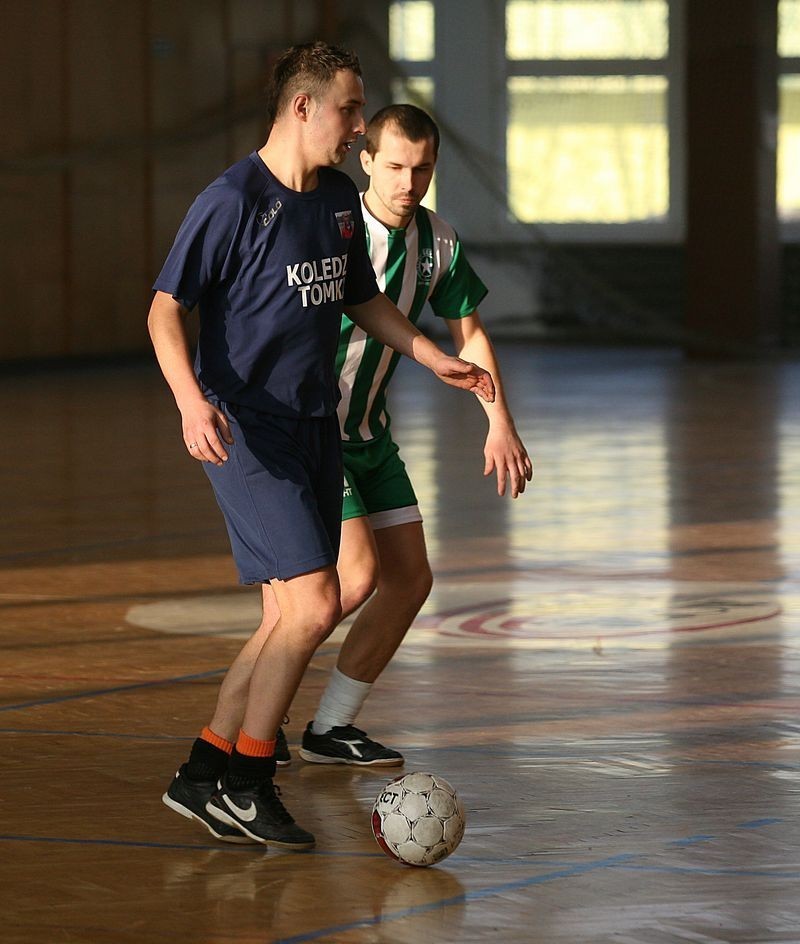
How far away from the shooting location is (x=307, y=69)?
4.06m

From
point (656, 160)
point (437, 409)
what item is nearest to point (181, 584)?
point (437, 409)

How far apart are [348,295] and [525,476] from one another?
602mm

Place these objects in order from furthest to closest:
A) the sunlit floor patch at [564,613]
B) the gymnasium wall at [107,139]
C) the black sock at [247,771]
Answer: the gymnasium wall at [107,139] < the sunlit floor patch at [564,613] < the black sock at [247,771]

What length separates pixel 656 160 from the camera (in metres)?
28.9

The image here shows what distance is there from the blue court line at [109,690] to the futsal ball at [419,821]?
173 cm

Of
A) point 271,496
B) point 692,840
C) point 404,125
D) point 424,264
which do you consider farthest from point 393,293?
point 692,840

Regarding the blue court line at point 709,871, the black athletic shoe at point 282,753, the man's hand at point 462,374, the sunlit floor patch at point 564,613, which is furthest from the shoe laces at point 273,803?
the sunlit floor patch at point 564,613

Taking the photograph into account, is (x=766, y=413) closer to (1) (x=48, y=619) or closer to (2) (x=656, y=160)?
(1) (x=48, y=619)

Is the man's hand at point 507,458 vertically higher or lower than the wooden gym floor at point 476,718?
higher

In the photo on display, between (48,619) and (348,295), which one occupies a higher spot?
(348,295)

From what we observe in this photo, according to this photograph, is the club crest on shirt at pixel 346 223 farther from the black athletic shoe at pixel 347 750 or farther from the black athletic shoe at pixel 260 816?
the black athletic shoe at pixel 347 750

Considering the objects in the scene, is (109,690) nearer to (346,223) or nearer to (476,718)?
(476,718)

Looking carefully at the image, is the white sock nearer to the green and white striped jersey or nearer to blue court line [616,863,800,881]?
the green and white striped jersey

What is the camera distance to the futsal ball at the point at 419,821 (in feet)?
12.7
